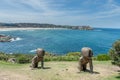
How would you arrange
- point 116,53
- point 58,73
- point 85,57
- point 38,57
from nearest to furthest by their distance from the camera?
point 58,73
point 85,57
point 116,53
point 38,57

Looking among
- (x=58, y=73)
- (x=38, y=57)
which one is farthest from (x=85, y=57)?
(x=38, y=57)

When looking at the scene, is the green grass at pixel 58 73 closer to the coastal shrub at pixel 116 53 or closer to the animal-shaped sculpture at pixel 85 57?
the animal-shaped sculpture at pixel 85 57

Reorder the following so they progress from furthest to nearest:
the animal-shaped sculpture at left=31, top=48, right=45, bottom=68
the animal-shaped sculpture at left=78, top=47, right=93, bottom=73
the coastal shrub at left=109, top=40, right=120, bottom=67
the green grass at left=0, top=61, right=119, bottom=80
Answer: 1. the animal-shaped sculpture at left=31, top=48, right=45, bottom=68
2. the coastal shrub at left=109, top=40, right=120, bottom=67
3. the animal-shaped sculpture at left=78, top=47, right=93, bottom=73
4. the green grass at left=0, top=61, right=119, bottom=80

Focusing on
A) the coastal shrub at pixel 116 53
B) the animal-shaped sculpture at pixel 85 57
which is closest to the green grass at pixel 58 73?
the animal-shaped sculpture at pixel 85 57

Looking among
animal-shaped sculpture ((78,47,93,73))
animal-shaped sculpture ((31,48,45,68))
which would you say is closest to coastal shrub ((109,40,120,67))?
animal-shaped sculpture ((78,47,93,73))

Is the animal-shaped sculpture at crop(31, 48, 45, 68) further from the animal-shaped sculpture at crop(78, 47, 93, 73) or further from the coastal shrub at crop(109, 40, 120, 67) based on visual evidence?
the coastal shrub at crop(109, 40, 120, 67)

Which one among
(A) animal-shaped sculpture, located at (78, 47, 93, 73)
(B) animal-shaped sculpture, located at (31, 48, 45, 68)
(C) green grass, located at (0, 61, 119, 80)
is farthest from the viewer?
(B) animal-shaped sculpture, located at (31, 48, 45, 68)

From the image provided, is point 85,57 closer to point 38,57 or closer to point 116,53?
point 116,53

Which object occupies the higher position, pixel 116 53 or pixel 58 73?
pixel 116 53

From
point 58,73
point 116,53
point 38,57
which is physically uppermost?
point 116,53

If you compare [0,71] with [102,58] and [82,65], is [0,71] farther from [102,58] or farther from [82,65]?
[102,58]

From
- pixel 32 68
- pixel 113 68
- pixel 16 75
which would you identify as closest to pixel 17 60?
pixel 32 68

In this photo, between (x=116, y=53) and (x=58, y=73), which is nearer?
(x=58, y=73)

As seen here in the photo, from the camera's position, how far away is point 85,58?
22.9m
